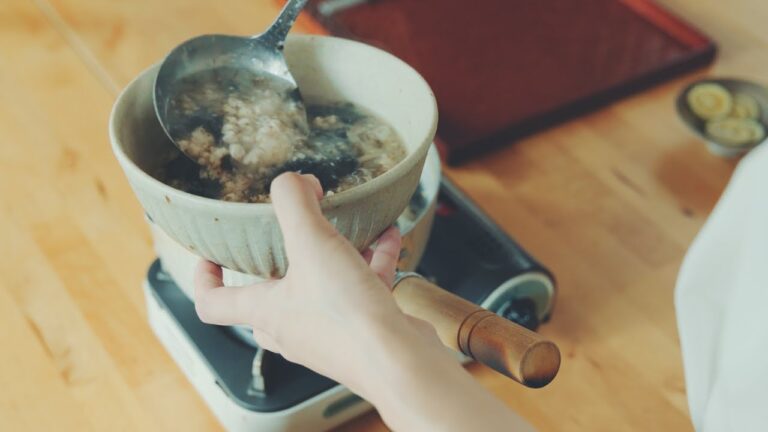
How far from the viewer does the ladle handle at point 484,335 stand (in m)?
0.48

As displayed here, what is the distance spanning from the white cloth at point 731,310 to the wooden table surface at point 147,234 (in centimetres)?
15

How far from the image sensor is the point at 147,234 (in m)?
0.89

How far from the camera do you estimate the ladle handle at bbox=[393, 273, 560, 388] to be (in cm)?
48

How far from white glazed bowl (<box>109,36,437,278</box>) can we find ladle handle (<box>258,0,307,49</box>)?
0.7 inches

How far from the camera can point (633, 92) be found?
1.08 m

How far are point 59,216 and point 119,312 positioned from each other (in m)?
0.16

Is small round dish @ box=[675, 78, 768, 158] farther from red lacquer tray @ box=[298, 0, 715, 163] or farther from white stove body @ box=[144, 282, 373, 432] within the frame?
white stove body @ box=[144, 282, 373, 432]

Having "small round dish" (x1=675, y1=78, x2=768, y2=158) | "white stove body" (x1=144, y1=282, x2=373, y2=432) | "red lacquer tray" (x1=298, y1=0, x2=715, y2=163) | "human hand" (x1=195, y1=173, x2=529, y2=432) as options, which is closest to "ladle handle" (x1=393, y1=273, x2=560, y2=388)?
"human hand" (x1=195, y1=173, x2=529, y2=432)

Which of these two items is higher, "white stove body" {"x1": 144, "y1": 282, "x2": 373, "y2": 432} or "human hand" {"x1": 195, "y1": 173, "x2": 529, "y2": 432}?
"human hand" {"x1": 195, "y1": 173, "x2": 529, "y2": 432}

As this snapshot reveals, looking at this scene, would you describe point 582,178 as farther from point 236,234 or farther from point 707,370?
point 236,234

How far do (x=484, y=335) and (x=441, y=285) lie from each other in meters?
0.27

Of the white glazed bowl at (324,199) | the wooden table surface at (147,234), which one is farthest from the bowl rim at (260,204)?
the wooden table surface at (147,234)

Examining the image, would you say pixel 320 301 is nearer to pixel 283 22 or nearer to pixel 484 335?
pixel 484 335

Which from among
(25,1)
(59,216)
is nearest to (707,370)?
(59,216)
